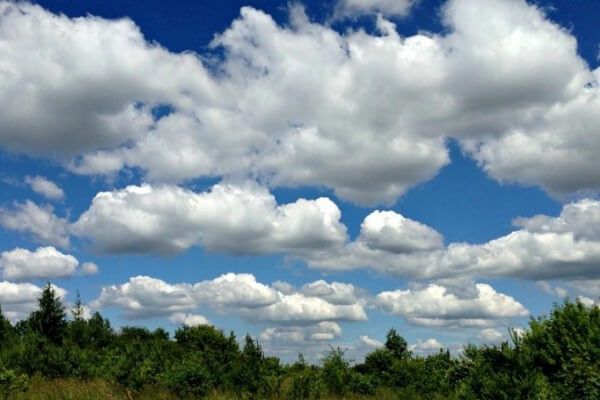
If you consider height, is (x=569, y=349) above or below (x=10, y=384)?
above

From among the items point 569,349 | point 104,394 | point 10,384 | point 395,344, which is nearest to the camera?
point 569,349

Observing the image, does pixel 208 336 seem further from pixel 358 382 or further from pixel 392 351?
pixel 358 382

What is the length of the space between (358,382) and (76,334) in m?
40.3

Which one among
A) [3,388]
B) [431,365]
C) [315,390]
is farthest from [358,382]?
[3,388]

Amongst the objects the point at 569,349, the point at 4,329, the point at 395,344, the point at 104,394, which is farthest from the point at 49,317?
the point at 569,349

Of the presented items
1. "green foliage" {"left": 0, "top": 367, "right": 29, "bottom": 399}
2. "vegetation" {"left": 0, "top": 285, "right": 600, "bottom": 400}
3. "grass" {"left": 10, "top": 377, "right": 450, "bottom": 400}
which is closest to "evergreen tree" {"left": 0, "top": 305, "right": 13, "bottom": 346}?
"vegetation" {"left": 0, "top": 285, "right": 600, "bottom": 400}

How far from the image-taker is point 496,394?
10367mm

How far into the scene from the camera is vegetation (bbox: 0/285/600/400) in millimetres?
10406

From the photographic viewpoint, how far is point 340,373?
77.9ft

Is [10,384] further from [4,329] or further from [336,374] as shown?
[4,329]

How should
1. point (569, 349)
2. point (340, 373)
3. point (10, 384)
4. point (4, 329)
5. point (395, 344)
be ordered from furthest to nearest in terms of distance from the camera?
1. point (4, 329)
2. point (395, 344)
3. point (340, 373)
4. point (10, 384)
5. point (569, 349)

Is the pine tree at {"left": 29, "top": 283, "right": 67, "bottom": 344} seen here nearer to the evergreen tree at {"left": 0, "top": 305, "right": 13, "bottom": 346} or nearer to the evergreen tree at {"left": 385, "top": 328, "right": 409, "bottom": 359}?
the evergreen tree at {"left": 0, "top": 305, "right": 13, "bottom": 346}

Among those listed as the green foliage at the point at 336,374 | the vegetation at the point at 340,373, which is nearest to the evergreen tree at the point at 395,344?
the vegetation at the point at 340,373

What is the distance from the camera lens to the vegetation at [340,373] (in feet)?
34.1
